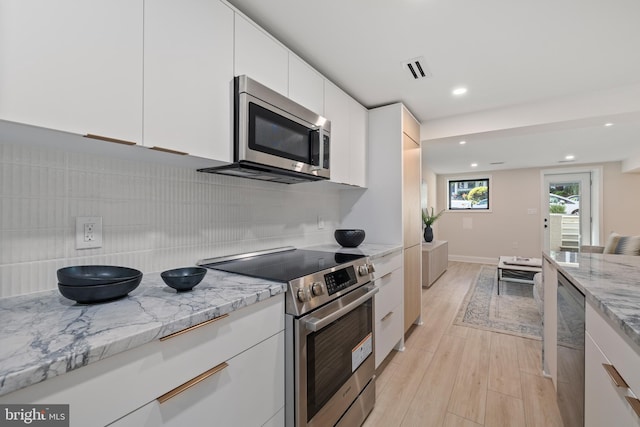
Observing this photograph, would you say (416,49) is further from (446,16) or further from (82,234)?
(82,234)

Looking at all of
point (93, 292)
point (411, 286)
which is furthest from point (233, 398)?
point (411, 286)

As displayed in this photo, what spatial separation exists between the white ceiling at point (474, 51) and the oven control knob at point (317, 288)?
1.40 m

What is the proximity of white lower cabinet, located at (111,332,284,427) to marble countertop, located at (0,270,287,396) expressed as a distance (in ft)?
0.63

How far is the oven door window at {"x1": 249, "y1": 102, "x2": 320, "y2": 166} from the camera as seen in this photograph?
1.34 m

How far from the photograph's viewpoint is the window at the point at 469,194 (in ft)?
22.3

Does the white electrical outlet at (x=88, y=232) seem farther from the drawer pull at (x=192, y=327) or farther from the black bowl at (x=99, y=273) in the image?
the drawer pull at (x=192, y=327)

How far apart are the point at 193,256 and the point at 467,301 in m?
3.57

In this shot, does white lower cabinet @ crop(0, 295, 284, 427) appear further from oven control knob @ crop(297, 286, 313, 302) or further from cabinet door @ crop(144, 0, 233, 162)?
cabinet door @ crop(144, 0, 233, 162)

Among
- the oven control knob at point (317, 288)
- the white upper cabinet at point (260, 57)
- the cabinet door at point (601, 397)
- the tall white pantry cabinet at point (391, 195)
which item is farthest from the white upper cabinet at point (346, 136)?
the cabinet door at point (601, 397)

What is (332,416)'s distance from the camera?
4.31 feet

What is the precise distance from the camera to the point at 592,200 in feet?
19.2

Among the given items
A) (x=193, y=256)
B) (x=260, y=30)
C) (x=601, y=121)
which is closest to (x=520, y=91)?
(x=601, y=121)

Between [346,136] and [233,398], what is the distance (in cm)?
191

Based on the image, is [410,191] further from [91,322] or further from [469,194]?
[469,194]
